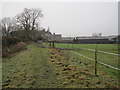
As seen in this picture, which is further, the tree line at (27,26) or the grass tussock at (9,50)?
the tree line at (27,26)

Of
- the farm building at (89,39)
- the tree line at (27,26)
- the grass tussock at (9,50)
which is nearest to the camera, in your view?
the grass tussock at (9,50)

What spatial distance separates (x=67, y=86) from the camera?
356 centimetres

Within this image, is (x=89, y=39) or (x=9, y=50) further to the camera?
(x=89, y=39)

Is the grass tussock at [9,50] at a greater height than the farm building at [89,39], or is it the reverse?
the farm building at [89,39]

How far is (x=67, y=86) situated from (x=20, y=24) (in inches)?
1699

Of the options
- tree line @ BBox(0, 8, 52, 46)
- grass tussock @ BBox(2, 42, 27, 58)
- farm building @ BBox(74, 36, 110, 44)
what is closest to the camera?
grass tussock @ BBox(2, 42, 27, 58)

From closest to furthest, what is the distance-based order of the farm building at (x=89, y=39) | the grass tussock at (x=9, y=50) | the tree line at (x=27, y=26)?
the grass tussock at (x=9, y=50) → the farm building at (x=89, y=39) → the tree line at (x=27, y=26)

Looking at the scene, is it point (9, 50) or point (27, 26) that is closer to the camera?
point (9, 50)

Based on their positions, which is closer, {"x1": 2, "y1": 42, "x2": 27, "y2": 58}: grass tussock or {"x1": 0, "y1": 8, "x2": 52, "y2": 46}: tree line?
{"x1": 2, "y1": 42, "x2": 27, "y2": 58}: grass tussock

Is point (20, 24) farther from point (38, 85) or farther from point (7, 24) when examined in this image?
point (38, 85)

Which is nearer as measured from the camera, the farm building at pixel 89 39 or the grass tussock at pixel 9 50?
the grass tussock at pixel 9 50

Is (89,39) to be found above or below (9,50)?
above

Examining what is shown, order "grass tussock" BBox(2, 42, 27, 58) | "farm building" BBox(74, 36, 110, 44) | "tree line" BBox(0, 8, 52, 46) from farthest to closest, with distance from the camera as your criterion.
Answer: "tree line" BBox(0, 8, 52, 46) < "farm building" BBox(74, 36, 110, 44) < "grass tussock" BBox(2, 42, 27, 58)

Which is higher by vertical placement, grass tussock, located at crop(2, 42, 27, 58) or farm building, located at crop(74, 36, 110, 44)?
farm building, located at crop(74, 36, 110, 44)
